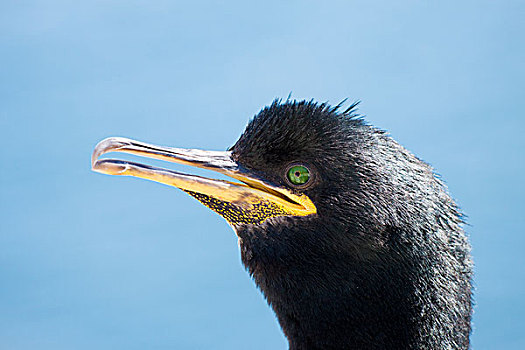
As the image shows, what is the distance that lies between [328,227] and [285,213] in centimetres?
18

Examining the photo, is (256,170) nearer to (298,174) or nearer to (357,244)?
(298,174)

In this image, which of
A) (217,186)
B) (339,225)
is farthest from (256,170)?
(339,225)

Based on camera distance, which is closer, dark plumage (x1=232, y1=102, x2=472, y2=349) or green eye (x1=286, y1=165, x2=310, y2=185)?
dark plumage (x1=232, y1=102, x2=472, y2=349)

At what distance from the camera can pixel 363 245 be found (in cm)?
228

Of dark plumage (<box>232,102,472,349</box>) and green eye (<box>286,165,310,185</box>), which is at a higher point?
green eye (<box>286,165,310,185</box>)

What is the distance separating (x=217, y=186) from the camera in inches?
94.7

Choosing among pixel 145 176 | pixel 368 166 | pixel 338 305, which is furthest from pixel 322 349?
pixel 145 176

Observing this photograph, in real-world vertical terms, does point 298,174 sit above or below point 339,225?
above

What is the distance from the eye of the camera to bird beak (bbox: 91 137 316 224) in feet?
7.75

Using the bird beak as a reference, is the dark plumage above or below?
below

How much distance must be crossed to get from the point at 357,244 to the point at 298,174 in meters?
0.34

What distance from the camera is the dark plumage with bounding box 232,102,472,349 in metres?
2.27

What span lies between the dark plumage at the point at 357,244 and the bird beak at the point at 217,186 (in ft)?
0.12

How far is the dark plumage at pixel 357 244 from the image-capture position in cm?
227
